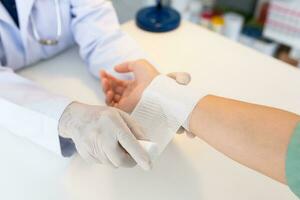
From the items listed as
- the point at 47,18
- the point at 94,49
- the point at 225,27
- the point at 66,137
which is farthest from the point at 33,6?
the point at 225,27

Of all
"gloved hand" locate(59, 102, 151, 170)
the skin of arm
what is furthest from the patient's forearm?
"gloved hand" locate(59, 102, 151, 170)

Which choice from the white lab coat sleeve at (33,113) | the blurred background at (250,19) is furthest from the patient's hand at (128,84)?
the blurred background at (250,19)

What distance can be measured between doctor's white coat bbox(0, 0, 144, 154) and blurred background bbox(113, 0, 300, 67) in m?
0.41

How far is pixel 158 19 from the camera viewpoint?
1.01 meters

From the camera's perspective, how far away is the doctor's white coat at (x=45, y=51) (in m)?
0.62

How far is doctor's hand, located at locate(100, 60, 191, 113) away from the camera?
2.28ft

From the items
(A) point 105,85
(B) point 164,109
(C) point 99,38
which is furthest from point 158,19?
(B) point 164,109

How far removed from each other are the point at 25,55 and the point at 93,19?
0.56 ft

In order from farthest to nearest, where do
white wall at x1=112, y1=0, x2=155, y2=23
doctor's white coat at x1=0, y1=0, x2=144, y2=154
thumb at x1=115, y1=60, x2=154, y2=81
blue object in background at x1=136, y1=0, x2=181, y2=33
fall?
1. white wall at x1=112, y1=0, x2=155, y2=23
2. blue object in background at x1=136, y1=0, x2=181, y2=33
3. thumb at x1=115, y1=60, x2=154, y2=81
4. doctor's white coat at x1=0, y1=0, x2=144, y2=154

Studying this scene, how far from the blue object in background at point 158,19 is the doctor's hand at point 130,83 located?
27 centimetres

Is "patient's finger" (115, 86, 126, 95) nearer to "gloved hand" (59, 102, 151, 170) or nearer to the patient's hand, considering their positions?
the patient's hand

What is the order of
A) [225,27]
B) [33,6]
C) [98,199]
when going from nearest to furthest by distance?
[98,199] < [33,6] < [225,27]

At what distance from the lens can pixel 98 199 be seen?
1.86ft

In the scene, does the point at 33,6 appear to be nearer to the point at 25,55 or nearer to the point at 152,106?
the point at 25,55
